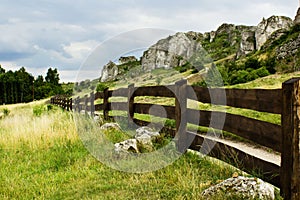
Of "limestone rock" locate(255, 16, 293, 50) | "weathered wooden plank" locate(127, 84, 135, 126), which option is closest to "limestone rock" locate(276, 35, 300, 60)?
"limestone rock" locate(255, 16, 293, 50)

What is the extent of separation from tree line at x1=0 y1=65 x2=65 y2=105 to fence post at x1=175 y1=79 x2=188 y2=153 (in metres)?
93.4

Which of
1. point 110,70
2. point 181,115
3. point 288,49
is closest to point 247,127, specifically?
point 181,115

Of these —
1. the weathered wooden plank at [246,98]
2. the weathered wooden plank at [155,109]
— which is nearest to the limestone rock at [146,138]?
the weathered wooden plank at [155,109]

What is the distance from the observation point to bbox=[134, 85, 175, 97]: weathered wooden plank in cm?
675

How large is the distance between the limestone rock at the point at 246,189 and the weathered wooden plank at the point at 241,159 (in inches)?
13.7

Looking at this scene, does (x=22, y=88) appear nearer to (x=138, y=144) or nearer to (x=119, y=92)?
(x=119, y=92)

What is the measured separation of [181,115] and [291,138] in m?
2.97

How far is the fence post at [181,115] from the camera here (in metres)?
6.18

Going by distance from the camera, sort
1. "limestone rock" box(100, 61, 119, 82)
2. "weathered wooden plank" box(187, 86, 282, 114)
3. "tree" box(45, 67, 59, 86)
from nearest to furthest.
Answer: "weathered wooden plank" box(187, 86, 282, 114), "limestone rock" box(100, 61, 119, 82), "tree" box(45, 67, 59, 86)

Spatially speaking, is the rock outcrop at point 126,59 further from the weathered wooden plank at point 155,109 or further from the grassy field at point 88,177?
the grassy field at point 88,177

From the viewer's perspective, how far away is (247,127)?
4531mm

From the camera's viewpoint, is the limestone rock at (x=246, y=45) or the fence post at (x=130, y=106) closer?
the fence post at (x=130, y=106)

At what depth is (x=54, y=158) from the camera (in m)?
6.25

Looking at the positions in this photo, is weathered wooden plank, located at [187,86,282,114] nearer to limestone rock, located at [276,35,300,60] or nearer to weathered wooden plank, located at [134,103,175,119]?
weathered wooden plank, located at [134,103,175,119]
